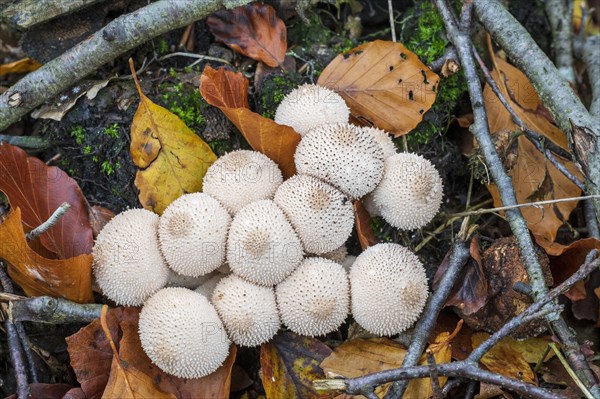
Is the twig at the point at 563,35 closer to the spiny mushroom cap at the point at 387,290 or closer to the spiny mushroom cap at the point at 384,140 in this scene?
the spiny mushroom cap at the point at 384,140

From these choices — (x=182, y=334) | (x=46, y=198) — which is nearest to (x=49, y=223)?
(x=46, y=198)

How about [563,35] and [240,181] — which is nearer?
[240,181]

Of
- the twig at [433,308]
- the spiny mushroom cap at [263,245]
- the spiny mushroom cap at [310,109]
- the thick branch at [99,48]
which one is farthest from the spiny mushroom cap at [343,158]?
the thick branch at [99,48]

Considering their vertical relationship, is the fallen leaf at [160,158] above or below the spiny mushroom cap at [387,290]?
above

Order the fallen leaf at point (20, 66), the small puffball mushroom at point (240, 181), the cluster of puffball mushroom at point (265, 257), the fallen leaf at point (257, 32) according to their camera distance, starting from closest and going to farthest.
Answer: the cluster of puffball mushroom at point (265, 257)
the small puffball mushroom at point (240, 181)
the fallen leaf at point (257, 32)
the fallen leaf at point (20, 66)

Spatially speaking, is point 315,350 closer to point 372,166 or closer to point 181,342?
point 181,342

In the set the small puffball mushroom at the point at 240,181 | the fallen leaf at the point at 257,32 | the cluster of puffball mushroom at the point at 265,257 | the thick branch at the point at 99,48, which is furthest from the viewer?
the fallen leaf at the point at 257,32

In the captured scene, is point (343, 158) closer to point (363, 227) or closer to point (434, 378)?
point (363, 227)

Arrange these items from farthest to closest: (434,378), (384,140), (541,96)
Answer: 1. (541,96)
2. (384,140)
3. (434,378)
